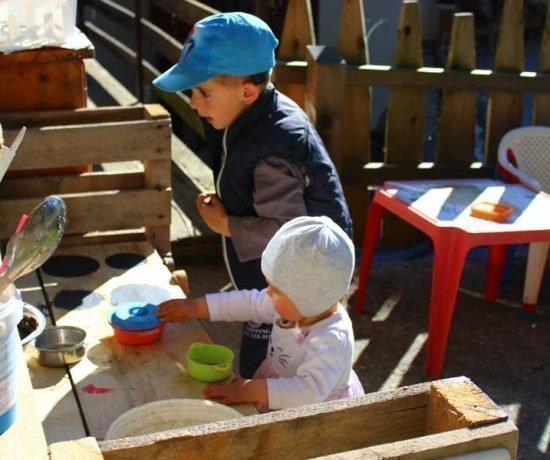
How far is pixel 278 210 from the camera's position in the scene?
275 centimetres

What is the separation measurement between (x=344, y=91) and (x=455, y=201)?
119cm

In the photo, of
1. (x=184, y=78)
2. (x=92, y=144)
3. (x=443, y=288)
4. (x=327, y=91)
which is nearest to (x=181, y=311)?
(x=184, y=78)

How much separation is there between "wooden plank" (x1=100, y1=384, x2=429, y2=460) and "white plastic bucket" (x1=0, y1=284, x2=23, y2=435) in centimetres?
27

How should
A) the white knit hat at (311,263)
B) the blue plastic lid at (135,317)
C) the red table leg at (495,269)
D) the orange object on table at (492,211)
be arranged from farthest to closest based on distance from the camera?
1. the red table leg at (495,269)
2. the orange object on table at (492,211)
3. the blue plastic lid at (135,317)
4. the white knit hat at (311,263)

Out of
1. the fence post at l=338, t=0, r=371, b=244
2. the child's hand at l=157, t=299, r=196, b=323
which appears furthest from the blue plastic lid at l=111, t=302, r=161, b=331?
the fence post at l=338, t=0, r=371, b=244

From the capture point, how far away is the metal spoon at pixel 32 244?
1353mm

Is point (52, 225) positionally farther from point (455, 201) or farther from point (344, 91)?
point (344, 91)

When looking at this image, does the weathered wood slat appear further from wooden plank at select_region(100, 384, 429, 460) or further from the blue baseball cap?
wooden plank at select_region(100, 384, 429, 460)

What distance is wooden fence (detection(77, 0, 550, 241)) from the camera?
531 centimetres

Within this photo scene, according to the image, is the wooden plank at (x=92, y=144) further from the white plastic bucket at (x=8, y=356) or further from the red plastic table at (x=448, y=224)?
the white plastic bucket at (x=8, y=356)

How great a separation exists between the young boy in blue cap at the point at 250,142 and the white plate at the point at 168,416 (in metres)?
0.88

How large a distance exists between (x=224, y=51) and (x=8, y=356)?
4.60ft

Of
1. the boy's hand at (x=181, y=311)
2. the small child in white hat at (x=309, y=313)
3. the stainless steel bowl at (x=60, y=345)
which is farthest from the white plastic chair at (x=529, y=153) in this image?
the stainless steel bowl at (x=60, y=345)

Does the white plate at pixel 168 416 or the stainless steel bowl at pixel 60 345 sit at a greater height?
the white plate at pixel 168 416
